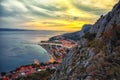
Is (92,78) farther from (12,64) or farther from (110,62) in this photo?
(12,64)

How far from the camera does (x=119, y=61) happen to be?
19641 millimetres

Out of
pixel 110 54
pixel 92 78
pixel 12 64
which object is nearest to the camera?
pixel 92 78

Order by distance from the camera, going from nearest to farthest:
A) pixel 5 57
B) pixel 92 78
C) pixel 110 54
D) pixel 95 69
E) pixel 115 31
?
pixel 92 78, pixel 95 69, pixel 110 54, pixel 115 31, pixel 5 57

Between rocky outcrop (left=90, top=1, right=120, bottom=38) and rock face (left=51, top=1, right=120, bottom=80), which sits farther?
rocky outcrop (left=90, top=1, right=120, bottom=38)

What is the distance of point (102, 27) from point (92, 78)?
14294 millimetres

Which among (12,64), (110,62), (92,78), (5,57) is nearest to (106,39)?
(110,62)

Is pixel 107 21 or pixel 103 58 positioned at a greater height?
pixel 107 21

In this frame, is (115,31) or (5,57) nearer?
(115,31)

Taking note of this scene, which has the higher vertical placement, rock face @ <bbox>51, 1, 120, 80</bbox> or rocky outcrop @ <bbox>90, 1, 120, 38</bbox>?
rocky outcrop @ <bbox>90, 1, 120, 38</bbox>

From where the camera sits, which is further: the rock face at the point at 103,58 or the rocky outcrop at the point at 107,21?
the rocky outcrop at the point at 107,21

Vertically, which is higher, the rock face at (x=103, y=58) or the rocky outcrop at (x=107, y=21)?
the rocky outcrop at (x=107, y=21)

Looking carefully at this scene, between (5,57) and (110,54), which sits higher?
(110,54)

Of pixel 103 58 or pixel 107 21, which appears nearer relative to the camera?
pixel 103 58

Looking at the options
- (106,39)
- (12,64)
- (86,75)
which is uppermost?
(106,39)
